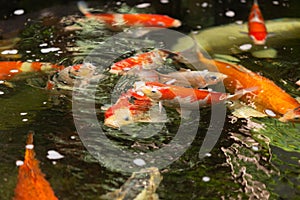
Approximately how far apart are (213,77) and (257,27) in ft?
2.49

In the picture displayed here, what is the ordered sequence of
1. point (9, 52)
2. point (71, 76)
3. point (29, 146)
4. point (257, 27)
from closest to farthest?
point (29, 146) → point (71, 76) → point (9, 52) → point (257, 27)

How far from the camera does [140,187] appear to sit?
2.05 metres

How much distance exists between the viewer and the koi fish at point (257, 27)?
10.5 ft

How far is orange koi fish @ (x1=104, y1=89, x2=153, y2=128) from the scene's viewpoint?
7.86 ft

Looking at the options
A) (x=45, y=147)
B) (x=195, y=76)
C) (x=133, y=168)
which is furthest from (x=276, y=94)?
(x=45, y=147)

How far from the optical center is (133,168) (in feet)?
7.13

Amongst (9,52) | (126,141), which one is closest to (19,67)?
(9,52)

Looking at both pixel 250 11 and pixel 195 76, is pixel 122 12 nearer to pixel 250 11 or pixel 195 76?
pixel 250 11

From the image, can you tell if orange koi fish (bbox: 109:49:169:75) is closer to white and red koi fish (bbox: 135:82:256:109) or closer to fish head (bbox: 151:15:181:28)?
white and red koi fish (bbox: 135:82:256:109)

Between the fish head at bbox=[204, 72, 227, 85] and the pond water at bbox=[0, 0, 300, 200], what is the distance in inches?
6.7

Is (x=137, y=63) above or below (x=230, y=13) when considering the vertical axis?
above

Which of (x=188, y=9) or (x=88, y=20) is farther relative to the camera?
(x=188, y=9)

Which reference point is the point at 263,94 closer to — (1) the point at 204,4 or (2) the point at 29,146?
(2) the point at 29,146

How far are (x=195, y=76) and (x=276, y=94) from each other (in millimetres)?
367
